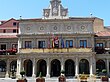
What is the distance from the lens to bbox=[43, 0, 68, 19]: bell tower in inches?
2274

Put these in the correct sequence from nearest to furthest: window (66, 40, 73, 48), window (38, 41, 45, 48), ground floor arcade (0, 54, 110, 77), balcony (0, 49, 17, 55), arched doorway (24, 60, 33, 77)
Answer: ground floor arcade (0, 54, 110, 77)
window (66, 40, 73, 48)
window (38, 41, 45, 48)
arched doorway (24, 60, 33, 77)
balcony (0, 49, 17, 55)

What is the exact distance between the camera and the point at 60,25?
2228 inches

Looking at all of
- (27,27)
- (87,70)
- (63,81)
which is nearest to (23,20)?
(27,27)

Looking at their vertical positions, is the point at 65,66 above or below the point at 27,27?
below

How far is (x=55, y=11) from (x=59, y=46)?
7.31 meters

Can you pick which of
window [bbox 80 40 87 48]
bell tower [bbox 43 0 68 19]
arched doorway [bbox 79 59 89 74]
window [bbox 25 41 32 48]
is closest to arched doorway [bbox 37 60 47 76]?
window [bbox 25 41 32 48]

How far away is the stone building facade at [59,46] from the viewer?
5425 cm

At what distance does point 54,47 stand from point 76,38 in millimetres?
4620

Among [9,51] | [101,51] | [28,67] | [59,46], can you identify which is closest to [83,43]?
[101,51]

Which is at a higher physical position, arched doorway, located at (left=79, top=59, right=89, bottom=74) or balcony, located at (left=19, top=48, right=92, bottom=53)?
balcony, located at (left=19, top=48, right=92, bottom=53)

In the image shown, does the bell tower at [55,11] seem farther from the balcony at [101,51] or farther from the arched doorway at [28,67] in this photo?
the arched doorway at [28,67]

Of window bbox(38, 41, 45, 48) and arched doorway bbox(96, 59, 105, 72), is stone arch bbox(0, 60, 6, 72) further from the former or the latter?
arched doorway bbox(96, 59, 105, 72)

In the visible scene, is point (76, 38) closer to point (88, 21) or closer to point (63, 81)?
point (88, 21)

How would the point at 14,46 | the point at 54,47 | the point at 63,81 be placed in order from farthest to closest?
the point at 14,46 → the point at 54,47 → the point at 63,81
